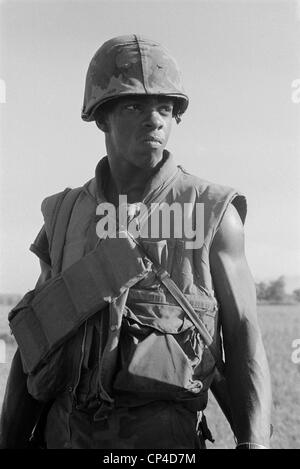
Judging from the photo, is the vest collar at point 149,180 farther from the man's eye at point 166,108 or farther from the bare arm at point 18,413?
the bare arm at point 18,413

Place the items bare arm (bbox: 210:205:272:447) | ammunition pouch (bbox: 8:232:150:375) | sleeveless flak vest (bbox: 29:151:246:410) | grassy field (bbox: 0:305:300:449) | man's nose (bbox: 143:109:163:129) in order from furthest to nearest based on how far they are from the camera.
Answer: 1. grassy field (bbox: 0:305:300:449)
2. man's nose (bbox: 143:109:163:129)
3. ammunition pouch (bbox: 8:232:150:375)
4. bare arm (bbox: 210:205:272:447)
5. sleeveless flak vest (bbox: 29:151:246:410)

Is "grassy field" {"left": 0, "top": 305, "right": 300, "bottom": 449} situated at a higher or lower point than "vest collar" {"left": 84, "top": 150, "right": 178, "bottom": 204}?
lower

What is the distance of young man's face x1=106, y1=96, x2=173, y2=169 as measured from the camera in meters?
5.66

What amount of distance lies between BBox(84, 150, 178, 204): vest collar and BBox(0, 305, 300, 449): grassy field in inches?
239

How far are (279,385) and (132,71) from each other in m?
11.8

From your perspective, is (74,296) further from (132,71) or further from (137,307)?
(132,71)

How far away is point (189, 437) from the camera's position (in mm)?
5391

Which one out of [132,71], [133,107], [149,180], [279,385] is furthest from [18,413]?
[279,385]

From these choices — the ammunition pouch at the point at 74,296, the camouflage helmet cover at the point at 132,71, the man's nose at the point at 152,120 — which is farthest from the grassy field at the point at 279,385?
the man's nose at the point at 152,120

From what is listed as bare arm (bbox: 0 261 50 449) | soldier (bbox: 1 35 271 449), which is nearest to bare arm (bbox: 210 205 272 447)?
soldier (bbox: 1 35 271 449)

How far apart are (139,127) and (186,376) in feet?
4.63

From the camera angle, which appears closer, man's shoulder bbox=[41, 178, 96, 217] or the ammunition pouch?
the ammunition pouch

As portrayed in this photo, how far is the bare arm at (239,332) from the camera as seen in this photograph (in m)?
5.38

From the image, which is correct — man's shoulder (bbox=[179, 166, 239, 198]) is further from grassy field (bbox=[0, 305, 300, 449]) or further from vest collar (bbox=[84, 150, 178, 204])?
grassy field (bbox=[0, 305, 300, 449])
